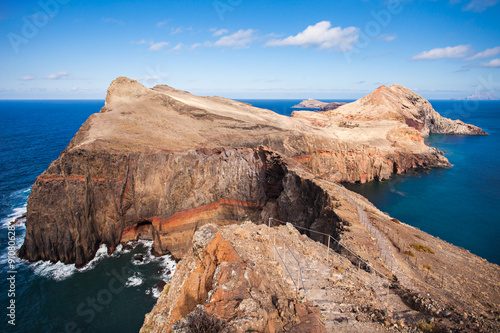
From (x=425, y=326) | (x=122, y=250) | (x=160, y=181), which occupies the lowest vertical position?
(x=122, y=250)

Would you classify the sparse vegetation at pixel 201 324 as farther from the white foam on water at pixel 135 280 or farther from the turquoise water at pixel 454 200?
the turquoise water at pixel 454 200

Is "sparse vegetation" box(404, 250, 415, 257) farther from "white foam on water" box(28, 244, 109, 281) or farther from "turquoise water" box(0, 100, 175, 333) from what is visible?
"white foam on water" box(28, 244, 109, 281)

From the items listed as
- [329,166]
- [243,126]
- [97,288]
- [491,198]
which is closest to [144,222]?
[97,288]

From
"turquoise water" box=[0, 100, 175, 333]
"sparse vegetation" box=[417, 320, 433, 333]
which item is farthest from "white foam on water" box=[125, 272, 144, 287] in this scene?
"sparse vegetation" box=[417, 320, 433, 333]

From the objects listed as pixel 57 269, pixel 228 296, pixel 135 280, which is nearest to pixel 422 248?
pixel 228 296

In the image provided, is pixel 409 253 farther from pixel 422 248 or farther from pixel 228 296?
pixel 228 296

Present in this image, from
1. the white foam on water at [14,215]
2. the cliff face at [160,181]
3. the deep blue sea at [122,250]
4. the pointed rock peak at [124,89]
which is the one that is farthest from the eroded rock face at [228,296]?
the pointed rock peak at [124,89]
